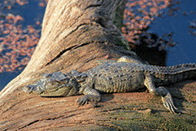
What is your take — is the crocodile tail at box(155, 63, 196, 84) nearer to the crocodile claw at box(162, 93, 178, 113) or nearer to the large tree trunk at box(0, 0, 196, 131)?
the large tree trunk at box(0, 0, 196, 131)

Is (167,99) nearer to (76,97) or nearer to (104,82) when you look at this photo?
(104,82)

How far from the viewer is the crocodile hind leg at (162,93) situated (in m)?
3.53

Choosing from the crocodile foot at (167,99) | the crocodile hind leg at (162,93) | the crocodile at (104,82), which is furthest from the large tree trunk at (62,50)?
the crocodile foot at (167,99)

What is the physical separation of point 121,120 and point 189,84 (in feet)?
5.68

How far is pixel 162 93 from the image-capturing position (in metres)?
3.68

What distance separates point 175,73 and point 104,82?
1.40 meters

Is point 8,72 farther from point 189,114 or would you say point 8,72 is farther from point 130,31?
point 189,114

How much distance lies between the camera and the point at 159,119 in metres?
3.38

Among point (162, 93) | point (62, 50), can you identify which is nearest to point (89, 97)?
point (162, 93)

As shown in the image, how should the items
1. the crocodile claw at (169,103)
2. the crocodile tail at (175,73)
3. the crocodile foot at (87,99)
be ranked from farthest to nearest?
the crocodile tail at (175,73) → the crocodile claw at (169,103) → the crocodile foot at (87,99)

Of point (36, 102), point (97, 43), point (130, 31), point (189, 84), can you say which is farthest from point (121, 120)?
point (130, 31)

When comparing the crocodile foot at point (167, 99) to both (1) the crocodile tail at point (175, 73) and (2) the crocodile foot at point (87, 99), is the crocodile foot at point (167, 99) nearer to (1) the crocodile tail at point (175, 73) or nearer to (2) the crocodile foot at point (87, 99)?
(1) the crocodile tail at point (175, 73)

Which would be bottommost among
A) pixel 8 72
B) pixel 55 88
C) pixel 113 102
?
pixel 113 102

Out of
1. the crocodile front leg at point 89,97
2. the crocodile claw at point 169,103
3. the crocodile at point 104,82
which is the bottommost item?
the crocodile claw at point 169,103
